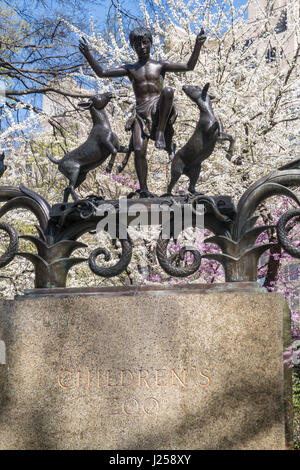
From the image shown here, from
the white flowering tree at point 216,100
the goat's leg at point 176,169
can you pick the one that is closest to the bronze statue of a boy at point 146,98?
the goat's leg at point 176,169

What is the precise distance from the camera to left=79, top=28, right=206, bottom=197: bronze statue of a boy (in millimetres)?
5344

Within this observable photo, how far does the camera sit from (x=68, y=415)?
177 inches

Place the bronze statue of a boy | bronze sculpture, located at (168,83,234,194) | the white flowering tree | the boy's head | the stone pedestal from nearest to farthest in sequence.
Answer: the stone pedestal → bronze sculpture, located at (168,83,234,194) → the bronze statue of a boy → the boy's head → the white flowering tree

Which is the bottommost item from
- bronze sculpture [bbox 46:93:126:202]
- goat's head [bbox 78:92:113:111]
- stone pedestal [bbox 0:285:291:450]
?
stone pedestal [bbox 0:285:291:450]

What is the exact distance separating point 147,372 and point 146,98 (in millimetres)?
2553

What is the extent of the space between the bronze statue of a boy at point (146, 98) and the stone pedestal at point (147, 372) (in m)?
1.29

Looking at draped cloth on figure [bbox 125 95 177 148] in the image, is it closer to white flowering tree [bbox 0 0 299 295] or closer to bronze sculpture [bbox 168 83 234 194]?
bronze sculpture [bbox 168 83 234 194]

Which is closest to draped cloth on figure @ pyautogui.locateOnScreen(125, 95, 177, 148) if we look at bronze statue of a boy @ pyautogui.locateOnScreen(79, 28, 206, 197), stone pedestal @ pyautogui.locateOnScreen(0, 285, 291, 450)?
bronze statue of a boy @ pyautogui.locateOnScreen(79, 28, 206, 197)

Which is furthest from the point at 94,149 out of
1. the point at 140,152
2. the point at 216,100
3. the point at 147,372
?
the point at 216,100

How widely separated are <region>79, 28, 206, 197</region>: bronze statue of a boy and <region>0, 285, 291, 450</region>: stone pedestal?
50.6 inches

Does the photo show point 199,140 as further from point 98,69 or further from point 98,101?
point 98,69

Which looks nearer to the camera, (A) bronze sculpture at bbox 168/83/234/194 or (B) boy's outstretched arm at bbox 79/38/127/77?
(A) bronze sculpture at bbox 168/83/234/194

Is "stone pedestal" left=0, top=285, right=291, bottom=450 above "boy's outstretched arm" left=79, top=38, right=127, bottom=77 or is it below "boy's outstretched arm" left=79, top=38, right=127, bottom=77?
below

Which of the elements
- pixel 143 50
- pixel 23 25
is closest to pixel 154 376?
pixel 143 50
